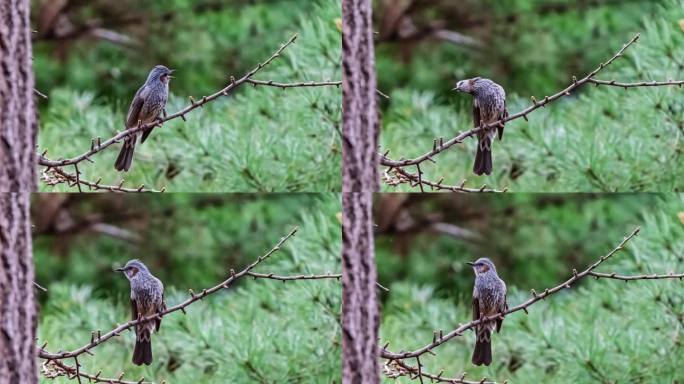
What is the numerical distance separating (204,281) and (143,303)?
19 cm

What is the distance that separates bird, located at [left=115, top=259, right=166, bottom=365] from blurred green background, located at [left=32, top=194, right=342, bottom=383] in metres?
0.02

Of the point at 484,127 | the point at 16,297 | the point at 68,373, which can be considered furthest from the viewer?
the point at 484,127

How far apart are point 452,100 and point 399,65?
197 millimetres

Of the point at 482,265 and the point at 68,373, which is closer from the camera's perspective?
the point at 68,373

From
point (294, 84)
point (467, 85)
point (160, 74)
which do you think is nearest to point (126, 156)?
point (160, 74)

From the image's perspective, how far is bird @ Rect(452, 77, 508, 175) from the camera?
377 centimetres

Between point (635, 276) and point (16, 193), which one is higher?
point (16, 193)

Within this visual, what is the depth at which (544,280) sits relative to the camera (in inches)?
149

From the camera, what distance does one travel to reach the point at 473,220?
3799 millimetres

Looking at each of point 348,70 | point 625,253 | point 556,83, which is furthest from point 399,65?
point 625,253

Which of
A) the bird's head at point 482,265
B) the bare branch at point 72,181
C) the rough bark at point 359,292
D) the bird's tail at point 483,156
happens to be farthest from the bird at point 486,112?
the bare branch at point 72,181

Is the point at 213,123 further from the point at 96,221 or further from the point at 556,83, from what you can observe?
the point at 556,83

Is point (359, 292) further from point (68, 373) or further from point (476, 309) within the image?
point (68, 373)

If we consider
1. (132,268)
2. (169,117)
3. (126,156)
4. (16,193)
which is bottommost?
(132,268)
